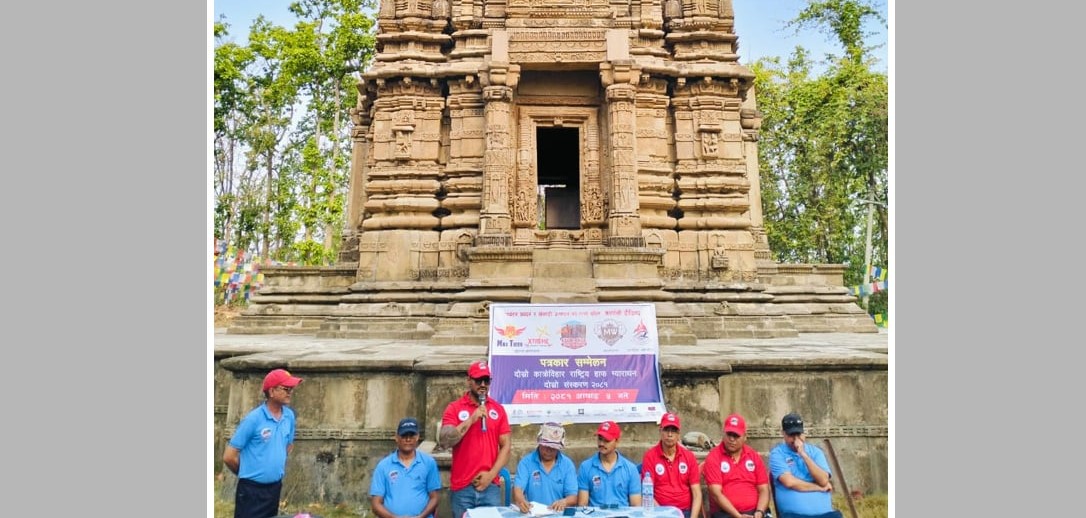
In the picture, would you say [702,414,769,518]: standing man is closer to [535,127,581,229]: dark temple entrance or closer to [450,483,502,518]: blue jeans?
[450,483,502,518]: blue jeans

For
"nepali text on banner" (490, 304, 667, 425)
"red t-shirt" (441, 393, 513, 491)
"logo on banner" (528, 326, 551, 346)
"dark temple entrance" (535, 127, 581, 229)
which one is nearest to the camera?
"red t-shirt" (441, 393, 513, 491)

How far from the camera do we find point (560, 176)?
17.7 meters

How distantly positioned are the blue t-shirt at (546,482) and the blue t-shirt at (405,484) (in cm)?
62

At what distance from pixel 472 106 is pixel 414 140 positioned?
1.26 metres

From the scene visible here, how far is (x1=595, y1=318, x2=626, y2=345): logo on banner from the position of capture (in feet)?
21.5

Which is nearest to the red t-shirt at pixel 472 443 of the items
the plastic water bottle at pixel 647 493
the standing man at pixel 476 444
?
the standing man at pixel 476 444

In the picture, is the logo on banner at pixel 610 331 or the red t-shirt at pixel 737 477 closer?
the red t-shirt at pixel 737 477

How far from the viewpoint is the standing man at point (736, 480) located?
4.55 metres

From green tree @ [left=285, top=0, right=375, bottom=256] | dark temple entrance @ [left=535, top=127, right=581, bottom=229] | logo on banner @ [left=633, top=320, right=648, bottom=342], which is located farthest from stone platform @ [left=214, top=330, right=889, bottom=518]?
green tree @ [left=285, top=0, right=375, bottom=256]

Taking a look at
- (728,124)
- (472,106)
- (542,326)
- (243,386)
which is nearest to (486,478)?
(542,326)

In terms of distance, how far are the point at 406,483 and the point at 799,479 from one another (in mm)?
2833

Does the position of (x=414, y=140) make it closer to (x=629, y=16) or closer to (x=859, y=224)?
(x=629, y=16)

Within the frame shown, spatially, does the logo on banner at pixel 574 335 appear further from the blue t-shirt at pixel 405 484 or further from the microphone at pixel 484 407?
the blue t-shirt at pixel 405 484

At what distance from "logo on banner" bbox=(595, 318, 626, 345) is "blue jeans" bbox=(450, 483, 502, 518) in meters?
2.38
